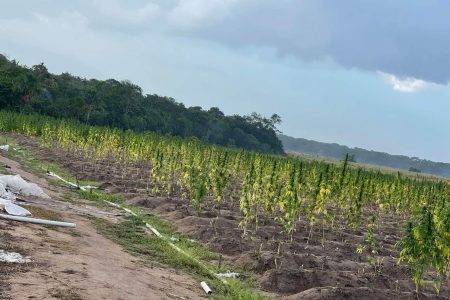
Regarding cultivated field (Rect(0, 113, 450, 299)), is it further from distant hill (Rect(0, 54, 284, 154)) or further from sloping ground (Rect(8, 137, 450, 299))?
distant hill (Rect(0, 54, 284, 154))

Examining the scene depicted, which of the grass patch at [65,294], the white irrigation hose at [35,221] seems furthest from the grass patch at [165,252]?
the grass patch at [65,294]

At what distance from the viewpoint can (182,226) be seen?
1484cm

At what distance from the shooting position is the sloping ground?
10.1 meters

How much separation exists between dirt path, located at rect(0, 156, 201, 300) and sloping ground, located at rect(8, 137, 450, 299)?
2.23 m

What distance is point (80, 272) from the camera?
26.5 feet

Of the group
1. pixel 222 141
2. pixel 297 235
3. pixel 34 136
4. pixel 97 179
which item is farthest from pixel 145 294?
pixel 222 141

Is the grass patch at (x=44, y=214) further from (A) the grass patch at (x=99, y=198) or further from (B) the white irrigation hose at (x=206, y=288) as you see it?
(B) the white irrigation hose at (x=206, y=288)

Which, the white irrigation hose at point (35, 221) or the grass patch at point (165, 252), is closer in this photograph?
the grass patch at point (165, 252)

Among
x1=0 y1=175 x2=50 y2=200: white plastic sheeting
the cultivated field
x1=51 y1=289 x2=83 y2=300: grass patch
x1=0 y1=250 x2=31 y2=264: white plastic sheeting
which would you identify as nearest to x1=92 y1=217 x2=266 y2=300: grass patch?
the cultivated field

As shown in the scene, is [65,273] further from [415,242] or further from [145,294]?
[415,242]

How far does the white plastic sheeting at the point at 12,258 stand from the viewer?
7.86m

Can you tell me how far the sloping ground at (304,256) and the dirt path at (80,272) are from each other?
7.32 ft

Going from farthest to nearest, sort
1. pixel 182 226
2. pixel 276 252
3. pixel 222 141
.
A: pixel 222 141
pixel 182 226
pixel 276 252

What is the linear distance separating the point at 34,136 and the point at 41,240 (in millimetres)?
46445
